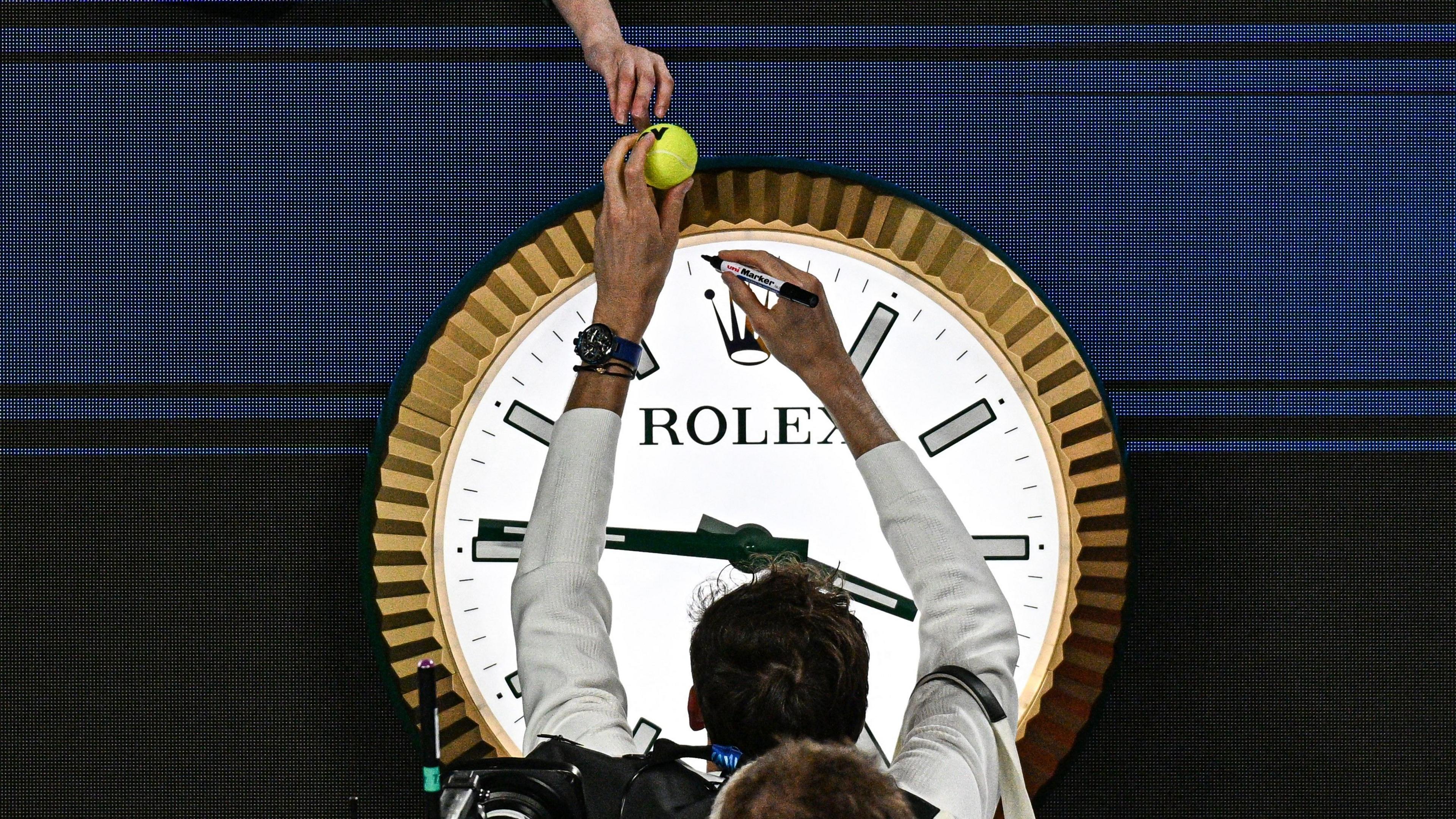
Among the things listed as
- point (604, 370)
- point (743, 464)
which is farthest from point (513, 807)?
point (743, 464)

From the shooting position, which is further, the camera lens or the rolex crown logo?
the rolex crown logo

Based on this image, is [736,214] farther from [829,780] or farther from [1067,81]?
[829,780]

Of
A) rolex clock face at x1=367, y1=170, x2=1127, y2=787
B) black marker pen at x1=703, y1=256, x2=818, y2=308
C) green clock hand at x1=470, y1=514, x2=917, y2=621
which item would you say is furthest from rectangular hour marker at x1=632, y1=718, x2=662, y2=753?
black marker pen at x1=703, y1=256, x2=818, y2=308

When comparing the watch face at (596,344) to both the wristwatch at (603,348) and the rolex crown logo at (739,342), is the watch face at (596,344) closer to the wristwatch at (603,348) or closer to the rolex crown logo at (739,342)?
the wristwatch at (603,348)

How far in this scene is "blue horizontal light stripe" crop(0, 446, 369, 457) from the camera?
1.77 metres

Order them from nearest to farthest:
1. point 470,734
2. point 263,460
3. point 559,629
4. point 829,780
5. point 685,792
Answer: point 829,780 → point 685,792 → point 559,629 → point 470,734 → point 263,460

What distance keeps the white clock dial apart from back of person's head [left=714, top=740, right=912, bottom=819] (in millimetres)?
755

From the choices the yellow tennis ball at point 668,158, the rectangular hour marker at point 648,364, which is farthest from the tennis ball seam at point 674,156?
the rectangular hour marker at point 648,364

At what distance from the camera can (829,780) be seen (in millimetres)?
870

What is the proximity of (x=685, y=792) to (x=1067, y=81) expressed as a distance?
1.15 meters

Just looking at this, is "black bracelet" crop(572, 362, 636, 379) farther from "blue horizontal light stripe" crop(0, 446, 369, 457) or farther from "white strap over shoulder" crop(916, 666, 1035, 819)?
"blue horizontal light stripe" crop(0, 446, 369, 457)

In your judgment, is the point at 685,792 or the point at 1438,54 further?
the point at 1438,54

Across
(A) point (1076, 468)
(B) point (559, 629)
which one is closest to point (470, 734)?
(B) point (559, 629)

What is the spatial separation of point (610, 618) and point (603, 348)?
9.8 inches
